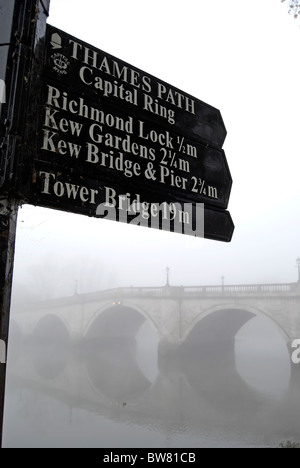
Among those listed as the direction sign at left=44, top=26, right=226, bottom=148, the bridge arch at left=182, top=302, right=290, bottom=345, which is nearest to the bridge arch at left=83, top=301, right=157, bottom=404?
the bridge arch at left=182, top=302, right=290, bottom=345

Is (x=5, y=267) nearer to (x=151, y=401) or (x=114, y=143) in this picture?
(x=114, y=143)

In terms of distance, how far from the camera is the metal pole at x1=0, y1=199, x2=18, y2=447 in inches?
48.4

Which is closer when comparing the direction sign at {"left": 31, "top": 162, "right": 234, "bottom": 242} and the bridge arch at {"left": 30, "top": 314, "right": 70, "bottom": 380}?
the direction sign at {"left": 31, "top": 162, "right": 234, "bottom": 242}

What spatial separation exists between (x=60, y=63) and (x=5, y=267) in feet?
3.26

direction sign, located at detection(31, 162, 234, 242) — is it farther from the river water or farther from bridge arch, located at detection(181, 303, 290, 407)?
bridge arch, located at detection(181, 303, 290, 407)

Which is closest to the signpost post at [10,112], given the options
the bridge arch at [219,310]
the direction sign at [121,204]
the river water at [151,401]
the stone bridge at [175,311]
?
the direction sign at [121,204]

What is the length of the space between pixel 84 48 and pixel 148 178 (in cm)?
72

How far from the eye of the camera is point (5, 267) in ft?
4.09

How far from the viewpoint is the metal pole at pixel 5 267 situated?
1229mm

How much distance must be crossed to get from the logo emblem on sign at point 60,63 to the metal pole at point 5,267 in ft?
2.33

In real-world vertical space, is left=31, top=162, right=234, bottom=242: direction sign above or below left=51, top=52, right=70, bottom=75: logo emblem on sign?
below

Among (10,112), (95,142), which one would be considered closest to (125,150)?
(95,142)

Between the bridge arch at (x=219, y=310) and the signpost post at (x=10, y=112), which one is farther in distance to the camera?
the bridge arch at (x=219, y=310)

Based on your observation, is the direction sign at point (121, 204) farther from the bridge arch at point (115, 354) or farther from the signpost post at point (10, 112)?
the bridge arch at point (115, 354)
